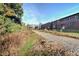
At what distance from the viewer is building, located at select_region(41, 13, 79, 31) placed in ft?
6.21

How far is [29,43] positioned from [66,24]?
Answer: 16.9 inches

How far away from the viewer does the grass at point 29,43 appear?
73.7 inches

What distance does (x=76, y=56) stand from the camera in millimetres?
1839

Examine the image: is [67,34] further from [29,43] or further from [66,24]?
[29,43]

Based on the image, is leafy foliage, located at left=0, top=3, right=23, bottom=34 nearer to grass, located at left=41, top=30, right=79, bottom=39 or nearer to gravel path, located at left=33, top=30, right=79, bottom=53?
gravel path, located at left=33, top=30, right=79, bottom=53

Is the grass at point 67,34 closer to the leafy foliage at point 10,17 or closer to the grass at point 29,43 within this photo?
the grass at point 29,43

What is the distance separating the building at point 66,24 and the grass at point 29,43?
139 millimetres

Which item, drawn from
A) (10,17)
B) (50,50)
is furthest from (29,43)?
(10,17)

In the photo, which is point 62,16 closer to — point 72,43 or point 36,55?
point 72,43

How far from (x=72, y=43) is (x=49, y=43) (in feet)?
0.76

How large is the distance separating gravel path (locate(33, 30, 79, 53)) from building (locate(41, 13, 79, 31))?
8 cm

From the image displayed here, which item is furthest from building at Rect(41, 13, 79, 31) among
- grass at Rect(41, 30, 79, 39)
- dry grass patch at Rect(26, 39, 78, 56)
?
dry grass patch at Rect(26, 39, 78, 56)

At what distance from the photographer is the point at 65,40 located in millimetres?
1895

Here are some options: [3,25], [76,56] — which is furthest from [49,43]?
[3,25]
